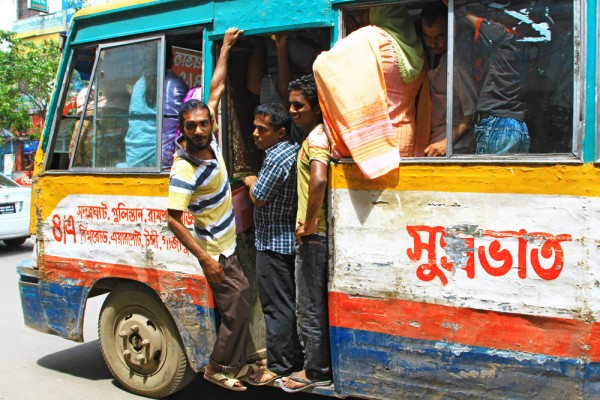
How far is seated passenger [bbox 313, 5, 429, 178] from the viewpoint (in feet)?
10.1

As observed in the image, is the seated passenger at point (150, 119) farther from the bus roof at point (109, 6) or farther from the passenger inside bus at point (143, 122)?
the bus roof at point (109, 6)

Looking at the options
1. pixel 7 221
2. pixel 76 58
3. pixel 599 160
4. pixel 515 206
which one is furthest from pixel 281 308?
pixel 7 221

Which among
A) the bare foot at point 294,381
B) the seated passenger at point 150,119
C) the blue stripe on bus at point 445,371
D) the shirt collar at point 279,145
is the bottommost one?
the bare foot at point 294,381

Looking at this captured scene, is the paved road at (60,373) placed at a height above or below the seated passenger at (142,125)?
below

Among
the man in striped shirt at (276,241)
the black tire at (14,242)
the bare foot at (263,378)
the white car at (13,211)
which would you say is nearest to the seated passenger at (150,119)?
the man in striped shirt at (276,241)

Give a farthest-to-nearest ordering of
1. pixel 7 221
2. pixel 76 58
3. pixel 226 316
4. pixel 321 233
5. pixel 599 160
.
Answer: pixel 7 221, pixel 76 58, pixel 226 316, pixel 321 233, pixel 599 160

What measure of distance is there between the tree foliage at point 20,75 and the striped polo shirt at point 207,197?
51.1 ft

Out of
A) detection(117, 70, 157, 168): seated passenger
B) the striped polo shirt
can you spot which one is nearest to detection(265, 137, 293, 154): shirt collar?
the striped polo shirt

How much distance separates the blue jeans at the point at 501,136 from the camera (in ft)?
9.32

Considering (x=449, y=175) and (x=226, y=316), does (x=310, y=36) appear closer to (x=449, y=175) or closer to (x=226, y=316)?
(x=449, y=175)

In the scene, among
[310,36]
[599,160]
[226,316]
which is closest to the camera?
[599,160]

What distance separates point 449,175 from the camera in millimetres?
2920

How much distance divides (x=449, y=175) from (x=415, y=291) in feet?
1.95

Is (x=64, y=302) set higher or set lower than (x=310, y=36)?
lower
